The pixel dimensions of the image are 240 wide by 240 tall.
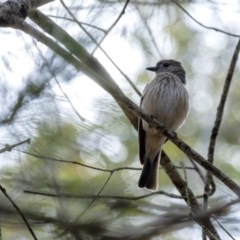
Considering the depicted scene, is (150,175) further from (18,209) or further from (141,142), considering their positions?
(18,209)

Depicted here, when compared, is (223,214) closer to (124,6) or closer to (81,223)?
(81,223)

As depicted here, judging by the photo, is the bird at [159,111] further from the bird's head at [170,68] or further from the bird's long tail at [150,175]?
the bird's head at [170,68]

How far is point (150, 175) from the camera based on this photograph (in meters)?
4.76

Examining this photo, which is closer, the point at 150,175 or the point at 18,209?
the point at 18,209

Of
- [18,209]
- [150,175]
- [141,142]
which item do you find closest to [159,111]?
[141,142]

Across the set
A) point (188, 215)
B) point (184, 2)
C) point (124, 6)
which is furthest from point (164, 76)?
point (188, 215)

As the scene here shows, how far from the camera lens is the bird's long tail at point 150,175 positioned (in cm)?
451

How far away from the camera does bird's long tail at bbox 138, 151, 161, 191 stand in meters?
4.51

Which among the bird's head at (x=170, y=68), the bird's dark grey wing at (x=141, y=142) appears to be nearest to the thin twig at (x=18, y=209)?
the bird's dark grey wing at (x=141, y=142)

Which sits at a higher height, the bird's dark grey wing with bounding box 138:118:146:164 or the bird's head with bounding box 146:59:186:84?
the bird's head with bounding box 146:59:186:84

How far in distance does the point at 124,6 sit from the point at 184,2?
2.27 ft

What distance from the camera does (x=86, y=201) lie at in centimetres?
217

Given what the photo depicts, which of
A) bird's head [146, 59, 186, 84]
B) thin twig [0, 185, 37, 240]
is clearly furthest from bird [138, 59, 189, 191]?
thin twig [0, 185, 37, 240]

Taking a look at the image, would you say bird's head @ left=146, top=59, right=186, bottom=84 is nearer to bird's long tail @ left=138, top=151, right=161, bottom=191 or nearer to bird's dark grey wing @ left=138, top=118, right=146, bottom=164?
bird's dark grey wing @ left=138, top=118, right=146, bottom=164
